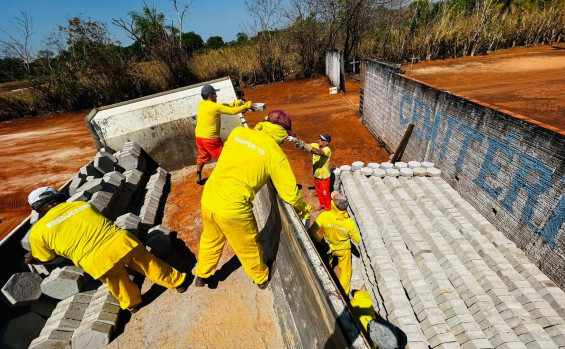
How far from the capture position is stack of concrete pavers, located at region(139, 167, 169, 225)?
4.79m

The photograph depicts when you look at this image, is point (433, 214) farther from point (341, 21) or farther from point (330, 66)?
point (341, 21)

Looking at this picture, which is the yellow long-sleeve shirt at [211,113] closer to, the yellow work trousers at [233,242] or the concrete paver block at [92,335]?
the yellow work trousers at [233,242]

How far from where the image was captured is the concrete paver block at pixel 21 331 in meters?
2.92

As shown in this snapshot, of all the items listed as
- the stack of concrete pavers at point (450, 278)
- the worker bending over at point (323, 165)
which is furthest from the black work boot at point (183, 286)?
the worker bending over at point (323, 165)

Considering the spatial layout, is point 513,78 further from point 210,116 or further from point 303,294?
point 303,294

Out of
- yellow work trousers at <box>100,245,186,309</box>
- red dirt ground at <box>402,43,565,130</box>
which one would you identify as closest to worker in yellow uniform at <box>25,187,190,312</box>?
yellow work trousers at <box>100,245,186,309</box>

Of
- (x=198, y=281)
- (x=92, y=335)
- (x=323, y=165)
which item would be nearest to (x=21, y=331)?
(x=92, y=335)

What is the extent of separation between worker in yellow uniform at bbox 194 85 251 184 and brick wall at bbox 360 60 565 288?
386 centimetres

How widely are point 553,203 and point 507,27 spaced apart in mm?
19123

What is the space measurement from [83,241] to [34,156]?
971 cm

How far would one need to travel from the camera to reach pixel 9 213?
634 cm

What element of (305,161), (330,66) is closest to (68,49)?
(330,66)

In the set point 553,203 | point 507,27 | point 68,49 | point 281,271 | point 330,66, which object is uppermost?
point 68,49

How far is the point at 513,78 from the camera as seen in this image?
11383mm
